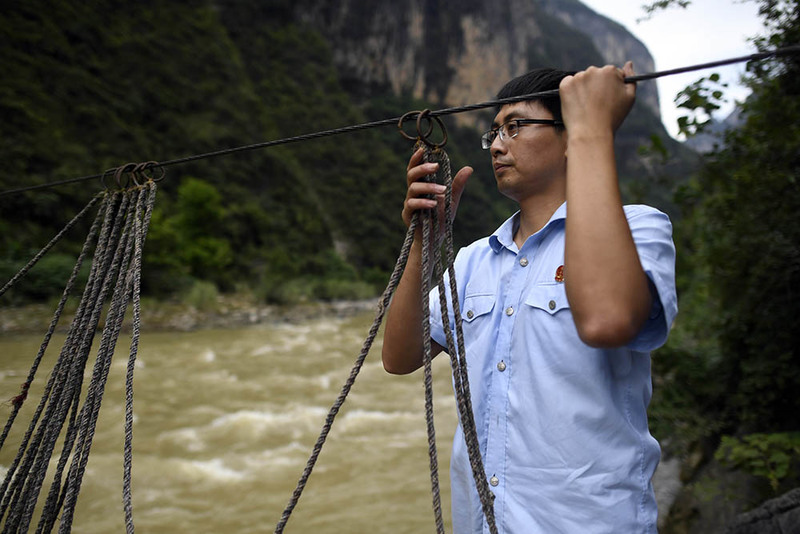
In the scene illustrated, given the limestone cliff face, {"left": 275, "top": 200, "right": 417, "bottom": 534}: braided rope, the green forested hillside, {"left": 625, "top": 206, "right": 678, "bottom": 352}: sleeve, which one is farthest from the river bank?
the limestone cliff face

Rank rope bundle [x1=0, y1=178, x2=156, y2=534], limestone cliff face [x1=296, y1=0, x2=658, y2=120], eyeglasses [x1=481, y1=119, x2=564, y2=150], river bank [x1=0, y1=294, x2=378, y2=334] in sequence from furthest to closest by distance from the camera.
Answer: limestone cliff face [x1=296, y1=0, x2=658, y2=120]
river bank [x1=0, y1=294, x2=378, y2=334]
rope bundle [x1=0, y1=178, x2=156, y2=534]
eyeglasses [x1=481, y1=119, x2=564, y2=150]

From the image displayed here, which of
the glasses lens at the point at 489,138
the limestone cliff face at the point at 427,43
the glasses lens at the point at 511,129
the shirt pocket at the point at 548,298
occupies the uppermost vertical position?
the limestone cliff face at the point at 427,43

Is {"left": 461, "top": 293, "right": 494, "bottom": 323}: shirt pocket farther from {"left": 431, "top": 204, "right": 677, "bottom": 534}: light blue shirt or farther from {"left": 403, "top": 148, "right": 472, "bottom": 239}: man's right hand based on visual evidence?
{"left": 403, "top": 148, "right": 472, "bottom": 239}: man's right hand

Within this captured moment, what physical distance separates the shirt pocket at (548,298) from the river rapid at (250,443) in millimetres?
1374

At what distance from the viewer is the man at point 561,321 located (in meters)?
0.77

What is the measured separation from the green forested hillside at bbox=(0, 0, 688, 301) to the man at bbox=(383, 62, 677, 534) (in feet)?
13.8

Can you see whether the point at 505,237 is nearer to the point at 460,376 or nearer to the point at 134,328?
the point at 460,376

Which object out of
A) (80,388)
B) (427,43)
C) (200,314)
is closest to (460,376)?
(80,388)

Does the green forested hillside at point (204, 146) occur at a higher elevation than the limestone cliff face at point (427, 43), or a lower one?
lower

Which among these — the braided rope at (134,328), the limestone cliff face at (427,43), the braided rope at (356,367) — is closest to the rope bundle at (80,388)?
the braided rope at (134,328)

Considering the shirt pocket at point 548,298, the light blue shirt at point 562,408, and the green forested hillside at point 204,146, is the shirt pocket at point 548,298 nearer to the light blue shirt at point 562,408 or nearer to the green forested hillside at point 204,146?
the light blue shirt at point 562,408

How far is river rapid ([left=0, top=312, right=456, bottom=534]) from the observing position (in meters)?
3.99

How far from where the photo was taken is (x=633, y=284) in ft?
2.45

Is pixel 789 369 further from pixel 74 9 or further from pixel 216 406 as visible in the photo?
pixel 74 9
